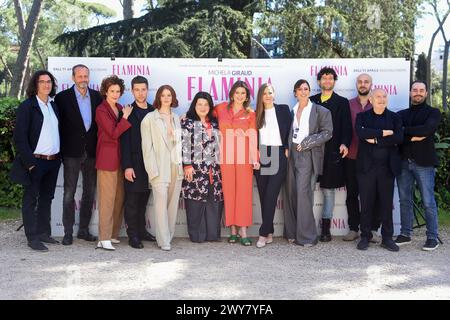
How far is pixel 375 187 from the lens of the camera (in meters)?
6.02

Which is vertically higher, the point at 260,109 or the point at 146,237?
the point at 260,109

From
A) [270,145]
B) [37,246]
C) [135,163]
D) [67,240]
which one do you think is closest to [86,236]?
[67,240]

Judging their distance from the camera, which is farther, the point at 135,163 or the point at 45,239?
the point at 45,239

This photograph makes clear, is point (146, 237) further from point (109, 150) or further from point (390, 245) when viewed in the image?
point (390, 245)

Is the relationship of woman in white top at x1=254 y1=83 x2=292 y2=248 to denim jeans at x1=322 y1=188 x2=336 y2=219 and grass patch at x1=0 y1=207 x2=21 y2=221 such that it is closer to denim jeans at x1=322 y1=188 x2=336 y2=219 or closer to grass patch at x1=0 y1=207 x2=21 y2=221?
denim jeans at x1=322 y1=188 x2=336 y2=219

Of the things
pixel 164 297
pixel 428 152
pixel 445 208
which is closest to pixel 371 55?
pixel 445 208

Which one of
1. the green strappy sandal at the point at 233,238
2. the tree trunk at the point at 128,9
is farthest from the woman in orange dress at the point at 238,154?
the tree trunk at the point at 128,9

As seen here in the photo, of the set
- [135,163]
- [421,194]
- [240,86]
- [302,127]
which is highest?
[240,86]

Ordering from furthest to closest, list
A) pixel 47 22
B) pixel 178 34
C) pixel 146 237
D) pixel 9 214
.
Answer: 1. pixel 47 22
2. pixel 178 34
3. pixel 9 214
4. pixel 146 237

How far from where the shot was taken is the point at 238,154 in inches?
245

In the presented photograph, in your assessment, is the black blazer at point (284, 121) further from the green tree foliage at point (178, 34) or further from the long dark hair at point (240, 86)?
the green tree foliage at point (178, 34)

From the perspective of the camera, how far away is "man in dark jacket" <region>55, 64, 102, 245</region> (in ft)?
19.7

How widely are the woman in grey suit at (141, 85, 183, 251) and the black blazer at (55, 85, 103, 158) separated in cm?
62

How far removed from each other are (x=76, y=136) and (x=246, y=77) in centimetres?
220
